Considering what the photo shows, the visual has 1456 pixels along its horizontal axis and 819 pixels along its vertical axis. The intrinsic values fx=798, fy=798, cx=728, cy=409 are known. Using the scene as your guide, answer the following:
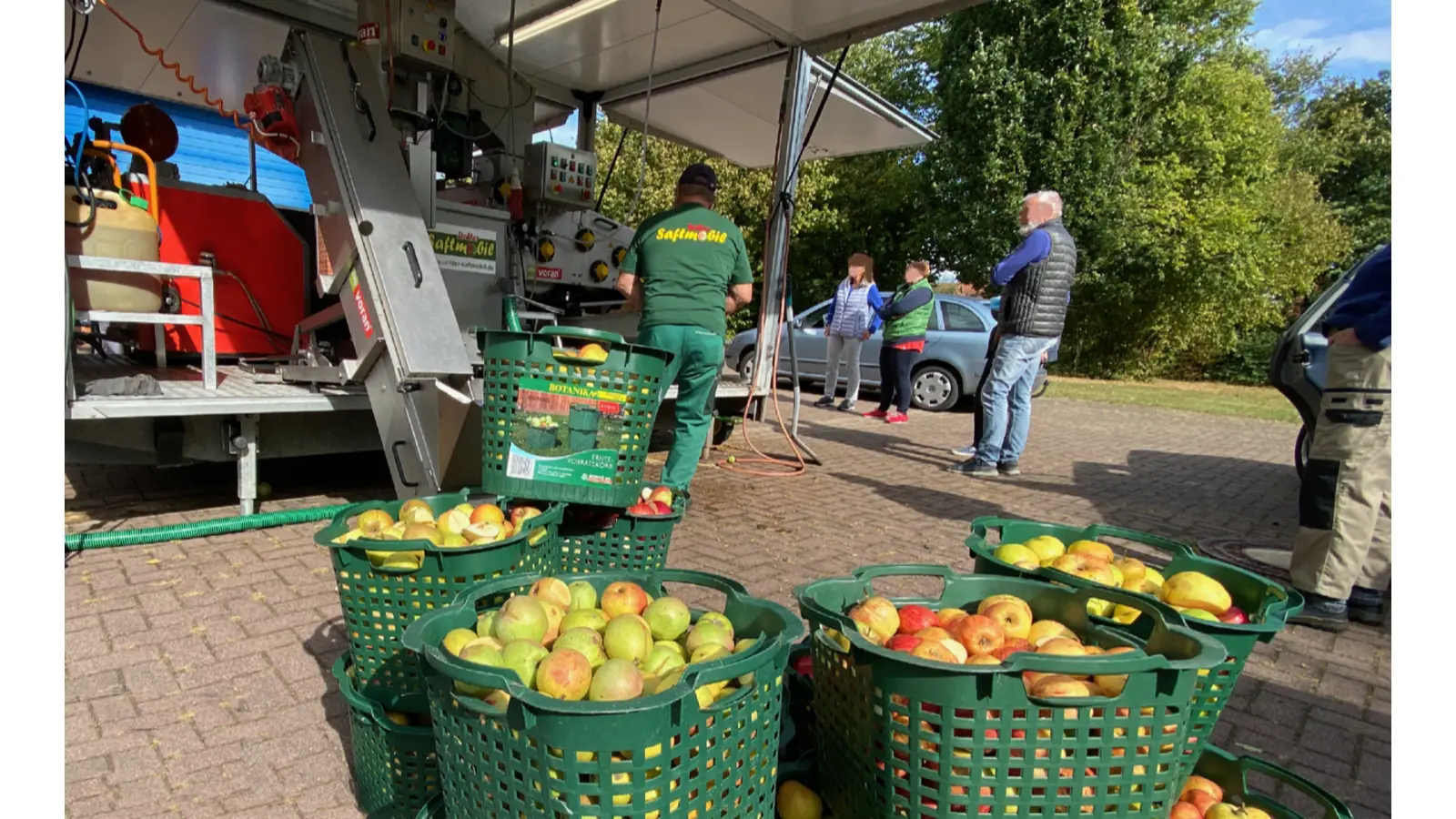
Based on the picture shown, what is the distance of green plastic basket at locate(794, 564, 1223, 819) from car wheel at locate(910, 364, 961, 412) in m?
11.2

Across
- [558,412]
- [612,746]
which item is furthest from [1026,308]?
[612,746]

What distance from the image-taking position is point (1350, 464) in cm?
358

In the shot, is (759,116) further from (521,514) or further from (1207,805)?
(1207,805)

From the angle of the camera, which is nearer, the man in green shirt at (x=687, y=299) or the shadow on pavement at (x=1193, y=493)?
the man in green shirt at (x=687, y=299)

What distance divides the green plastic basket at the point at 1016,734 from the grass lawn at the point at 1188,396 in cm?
1481

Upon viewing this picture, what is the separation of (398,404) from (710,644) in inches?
122

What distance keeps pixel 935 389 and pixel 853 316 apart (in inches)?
76.4

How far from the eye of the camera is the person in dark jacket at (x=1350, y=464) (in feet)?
11.5

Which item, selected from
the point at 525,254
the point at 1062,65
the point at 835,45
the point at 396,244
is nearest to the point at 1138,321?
the point at 1062,65

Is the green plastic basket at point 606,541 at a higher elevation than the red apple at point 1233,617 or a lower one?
lower

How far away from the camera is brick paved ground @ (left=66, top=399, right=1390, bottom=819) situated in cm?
244

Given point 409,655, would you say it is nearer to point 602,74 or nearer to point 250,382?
point 250,382

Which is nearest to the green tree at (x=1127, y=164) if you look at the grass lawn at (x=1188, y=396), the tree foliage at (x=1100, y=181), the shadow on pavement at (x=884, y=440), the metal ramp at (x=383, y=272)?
the tree foliage at (x=1100, y=181)

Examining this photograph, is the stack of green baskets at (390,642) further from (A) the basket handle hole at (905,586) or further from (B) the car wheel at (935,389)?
(B) the car wheel at (935,389)
